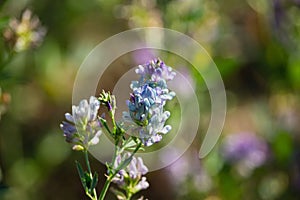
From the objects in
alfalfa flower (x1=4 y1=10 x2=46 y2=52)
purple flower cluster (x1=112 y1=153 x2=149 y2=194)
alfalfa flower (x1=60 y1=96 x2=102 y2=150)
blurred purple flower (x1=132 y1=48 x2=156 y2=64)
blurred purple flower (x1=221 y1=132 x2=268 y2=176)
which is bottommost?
purple flower cluster (x1=112 y1=153 x2=149 y2=194)

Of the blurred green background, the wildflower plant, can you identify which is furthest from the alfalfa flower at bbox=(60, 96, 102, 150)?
the blurred green background

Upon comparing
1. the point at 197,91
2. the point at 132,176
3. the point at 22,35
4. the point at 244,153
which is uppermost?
the point at 197,91

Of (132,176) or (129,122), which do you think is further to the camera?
(132,176)

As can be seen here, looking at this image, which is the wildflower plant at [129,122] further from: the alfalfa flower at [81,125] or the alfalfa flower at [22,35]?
the alfalfa flower at [22,35]

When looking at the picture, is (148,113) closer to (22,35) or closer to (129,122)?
(129,122)

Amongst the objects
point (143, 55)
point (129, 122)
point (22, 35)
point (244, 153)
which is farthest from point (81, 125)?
point (244, 153)

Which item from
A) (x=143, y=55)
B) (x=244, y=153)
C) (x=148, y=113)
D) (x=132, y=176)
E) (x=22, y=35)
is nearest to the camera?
(x=148, y=113)

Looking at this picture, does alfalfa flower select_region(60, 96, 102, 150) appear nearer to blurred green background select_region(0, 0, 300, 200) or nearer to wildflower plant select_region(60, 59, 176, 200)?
wildflower plant select_region(60, 59, 176, 200)

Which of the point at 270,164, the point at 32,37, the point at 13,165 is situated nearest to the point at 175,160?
the point at 270,164
